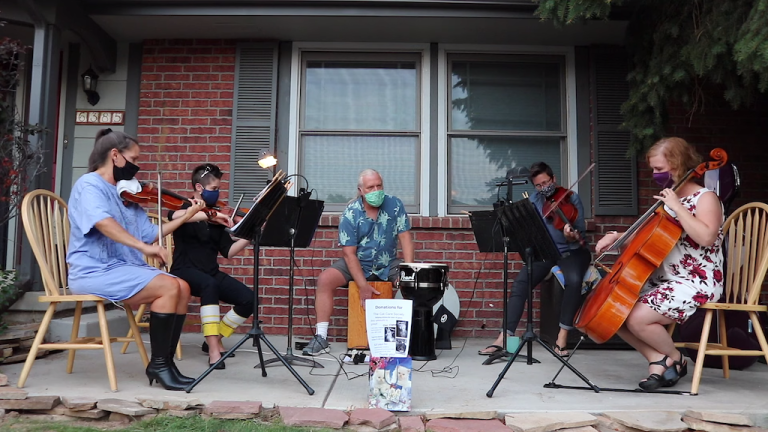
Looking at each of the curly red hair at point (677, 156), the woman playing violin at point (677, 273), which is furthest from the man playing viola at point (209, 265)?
the curly red hair at point (677, 156)

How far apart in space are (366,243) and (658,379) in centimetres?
210

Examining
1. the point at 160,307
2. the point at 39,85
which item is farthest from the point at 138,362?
the point at 39,85

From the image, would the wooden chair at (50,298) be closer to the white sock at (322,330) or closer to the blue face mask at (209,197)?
the blue face mask at (209,197)

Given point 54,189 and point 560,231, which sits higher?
point 54,189

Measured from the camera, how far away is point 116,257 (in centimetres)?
328

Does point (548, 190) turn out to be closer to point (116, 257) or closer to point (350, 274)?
point (350, 274)

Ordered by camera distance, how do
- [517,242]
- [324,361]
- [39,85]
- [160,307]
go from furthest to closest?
[39,85] < [324,361] < [517,242] < [160,307]

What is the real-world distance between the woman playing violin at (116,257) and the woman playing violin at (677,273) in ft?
7.89

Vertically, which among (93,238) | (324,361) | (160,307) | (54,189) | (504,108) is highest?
(504,108)

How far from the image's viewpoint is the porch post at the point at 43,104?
423 cm

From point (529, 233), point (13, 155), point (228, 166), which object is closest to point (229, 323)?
point (228, 166)

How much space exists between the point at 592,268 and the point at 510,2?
2.06m

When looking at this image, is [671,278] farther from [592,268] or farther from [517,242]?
[592,268]

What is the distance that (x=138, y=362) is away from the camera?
3.81 m
